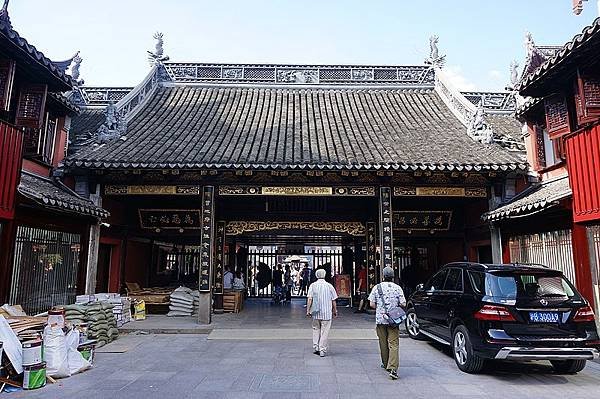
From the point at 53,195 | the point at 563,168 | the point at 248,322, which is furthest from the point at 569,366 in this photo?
the point at 53,195

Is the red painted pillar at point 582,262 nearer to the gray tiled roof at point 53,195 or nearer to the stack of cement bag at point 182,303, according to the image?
the stack of cement bag at point 182,303

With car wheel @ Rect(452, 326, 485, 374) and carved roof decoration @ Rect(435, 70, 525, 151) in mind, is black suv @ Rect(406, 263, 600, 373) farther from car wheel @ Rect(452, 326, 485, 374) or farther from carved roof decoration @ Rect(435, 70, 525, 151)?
carved roof decoration @ Rect(435, 70, 525, 151)

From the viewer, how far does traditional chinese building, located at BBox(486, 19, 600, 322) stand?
21.6 ft

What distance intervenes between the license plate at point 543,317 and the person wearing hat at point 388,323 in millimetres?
1621

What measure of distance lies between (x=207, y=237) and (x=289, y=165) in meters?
2.77

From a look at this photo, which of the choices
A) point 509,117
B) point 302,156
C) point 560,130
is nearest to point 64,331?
point 302,156

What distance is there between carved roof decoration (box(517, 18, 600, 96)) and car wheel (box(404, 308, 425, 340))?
4.88 metres

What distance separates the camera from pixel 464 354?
5.98 meters

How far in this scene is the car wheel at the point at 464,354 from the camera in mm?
5733

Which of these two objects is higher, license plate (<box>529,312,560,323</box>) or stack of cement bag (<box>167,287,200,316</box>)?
license plate (<box>529,312,560,323</box>)

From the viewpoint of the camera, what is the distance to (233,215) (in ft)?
41.4

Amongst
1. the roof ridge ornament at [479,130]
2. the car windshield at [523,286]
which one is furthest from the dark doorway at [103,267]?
the roof ridge ornament at [479,130]

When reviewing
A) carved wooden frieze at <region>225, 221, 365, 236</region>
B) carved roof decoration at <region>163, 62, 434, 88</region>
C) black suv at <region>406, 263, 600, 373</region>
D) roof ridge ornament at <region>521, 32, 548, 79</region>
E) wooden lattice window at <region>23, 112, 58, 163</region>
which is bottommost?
black suv at <region>406, 263, 600, 373</region>

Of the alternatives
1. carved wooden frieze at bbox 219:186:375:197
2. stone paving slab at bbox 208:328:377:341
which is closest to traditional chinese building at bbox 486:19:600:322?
carved wooden frieze at bbox 219:186:375:197
